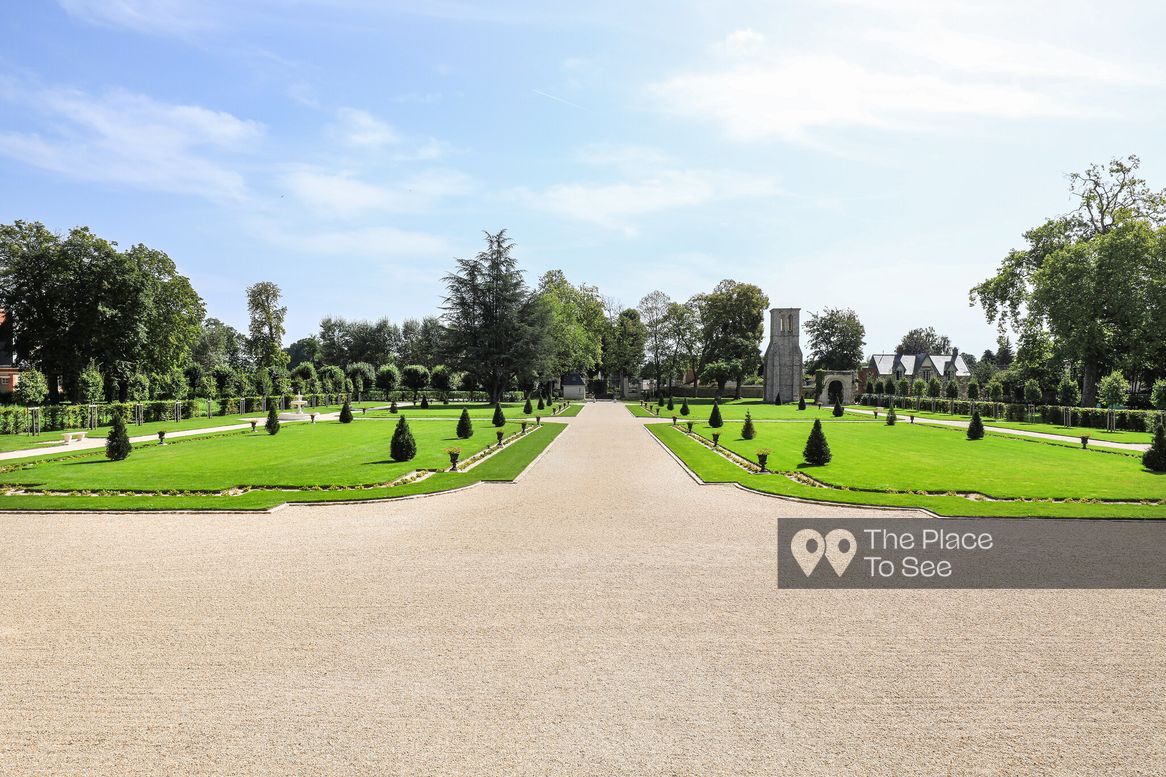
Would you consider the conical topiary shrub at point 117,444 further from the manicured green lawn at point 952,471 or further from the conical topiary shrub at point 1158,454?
the conical topiary shrub at point 1158,454

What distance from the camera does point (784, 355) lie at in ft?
273

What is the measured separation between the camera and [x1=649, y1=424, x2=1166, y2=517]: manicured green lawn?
51.3ft

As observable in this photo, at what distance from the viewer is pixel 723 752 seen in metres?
5.11

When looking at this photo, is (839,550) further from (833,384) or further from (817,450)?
(833,384)

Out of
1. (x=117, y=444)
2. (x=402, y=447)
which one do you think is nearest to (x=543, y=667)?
(x=402, y=447)

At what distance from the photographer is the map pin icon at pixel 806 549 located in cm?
1039

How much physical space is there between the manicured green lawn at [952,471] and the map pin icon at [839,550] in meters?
3.32

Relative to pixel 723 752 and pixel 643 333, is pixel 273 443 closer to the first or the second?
pixel 723 752

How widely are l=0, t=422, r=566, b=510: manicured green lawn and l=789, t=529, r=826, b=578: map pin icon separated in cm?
921

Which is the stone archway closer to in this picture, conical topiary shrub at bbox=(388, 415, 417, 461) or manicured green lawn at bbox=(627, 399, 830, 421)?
manicured green lawn at bbox=(627, 399, 830, 421)

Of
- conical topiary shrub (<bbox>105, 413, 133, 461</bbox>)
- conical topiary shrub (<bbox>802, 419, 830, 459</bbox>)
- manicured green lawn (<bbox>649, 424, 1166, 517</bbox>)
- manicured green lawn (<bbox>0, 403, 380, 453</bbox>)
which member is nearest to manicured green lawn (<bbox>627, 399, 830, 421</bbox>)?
manicured green lawn (<bbox>649, 424, 1166, 517</bbox>)

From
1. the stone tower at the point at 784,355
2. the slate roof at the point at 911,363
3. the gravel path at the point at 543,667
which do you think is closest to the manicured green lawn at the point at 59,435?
the gravel path at the point at 543,667

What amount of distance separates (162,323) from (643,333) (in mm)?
68441

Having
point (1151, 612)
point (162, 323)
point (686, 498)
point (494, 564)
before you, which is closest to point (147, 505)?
point (494, 564)
